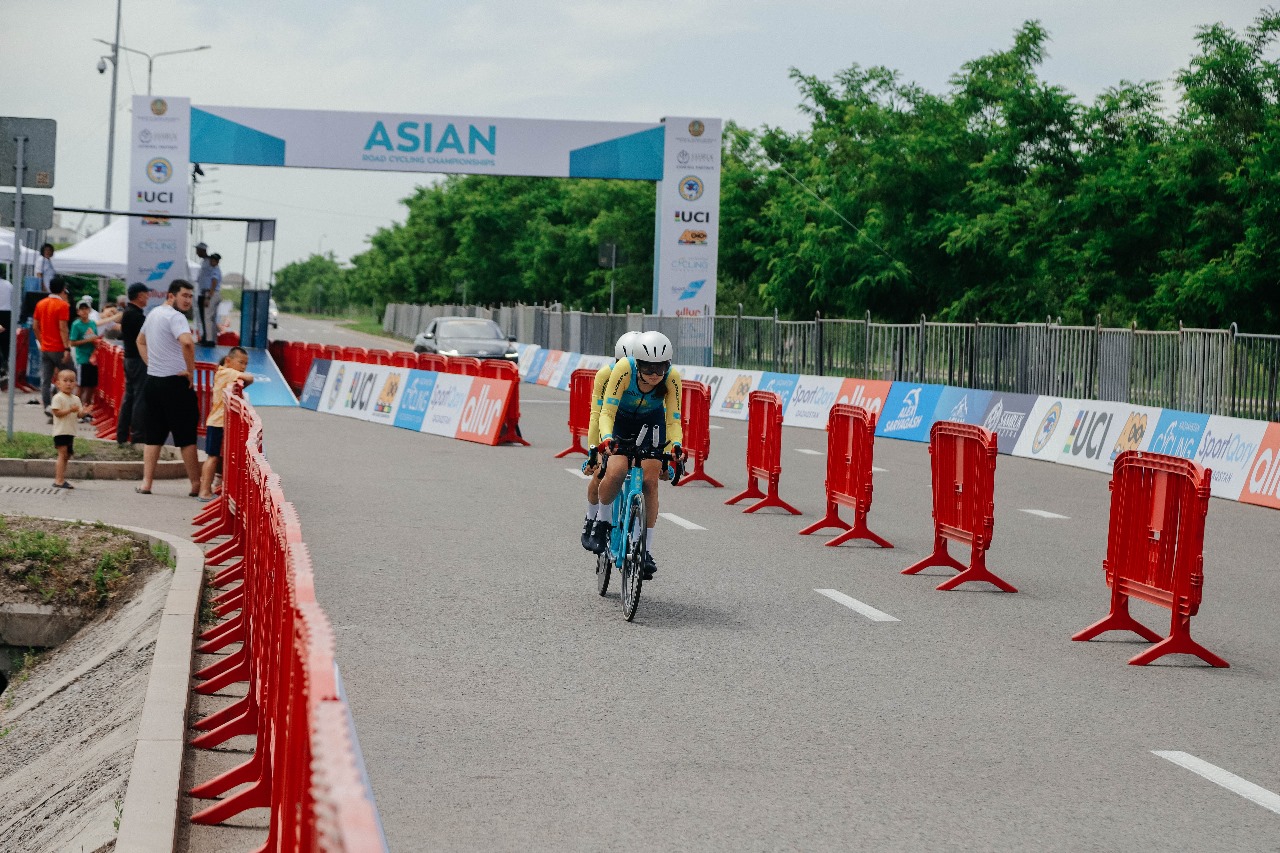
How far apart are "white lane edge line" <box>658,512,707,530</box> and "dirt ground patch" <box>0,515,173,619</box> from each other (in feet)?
15.6

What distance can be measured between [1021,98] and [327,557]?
125 ft

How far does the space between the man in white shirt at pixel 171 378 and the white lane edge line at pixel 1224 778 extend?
980 centimetres

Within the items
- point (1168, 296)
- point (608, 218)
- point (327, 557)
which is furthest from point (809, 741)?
point (608, 218)

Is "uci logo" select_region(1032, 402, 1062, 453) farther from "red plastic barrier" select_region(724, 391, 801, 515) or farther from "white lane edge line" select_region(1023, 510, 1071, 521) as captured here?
"red plastic barrier" select_region(724, 391, 801, 515)

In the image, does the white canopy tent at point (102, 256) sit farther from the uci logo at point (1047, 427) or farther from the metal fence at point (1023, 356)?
the uci logo at point (1047, 427)

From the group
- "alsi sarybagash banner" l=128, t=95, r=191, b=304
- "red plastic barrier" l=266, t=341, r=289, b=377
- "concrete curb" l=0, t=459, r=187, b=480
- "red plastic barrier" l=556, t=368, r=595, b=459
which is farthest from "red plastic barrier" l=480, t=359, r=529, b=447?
"alsi sarybagash banner" l=128, t=95, r=191, b=304

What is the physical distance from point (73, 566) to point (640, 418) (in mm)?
3733

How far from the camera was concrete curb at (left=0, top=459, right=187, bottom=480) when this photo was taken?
16.0m

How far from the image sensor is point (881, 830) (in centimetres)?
556

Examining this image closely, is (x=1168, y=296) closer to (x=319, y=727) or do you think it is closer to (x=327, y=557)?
(x=327, y=557)

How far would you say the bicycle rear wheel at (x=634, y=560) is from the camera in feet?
31.2

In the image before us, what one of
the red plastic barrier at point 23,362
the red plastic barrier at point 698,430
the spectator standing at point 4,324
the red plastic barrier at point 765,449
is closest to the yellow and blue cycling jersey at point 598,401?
the red plastic barrier at point 765,449

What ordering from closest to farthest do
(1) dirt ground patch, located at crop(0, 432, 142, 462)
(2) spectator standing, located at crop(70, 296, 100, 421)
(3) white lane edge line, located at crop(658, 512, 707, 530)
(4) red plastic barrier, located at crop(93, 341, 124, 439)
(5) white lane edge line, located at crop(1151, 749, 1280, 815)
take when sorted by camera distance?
(5) white lane edge line, located at crop(1151, 749, 1280, 815) < (3) white lane edge line, located at crop(658, 512, 707, 530) < (1) dirt ground patch, located at crop(0, 432, 142, 462) < (4) red plastic barrier, located at crop(93, 341, 124, 439) < (2) spectator standing, located at crop(70, 296, 100, 421)

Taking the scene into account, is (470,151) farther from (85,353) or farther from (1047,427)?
(1047,427)
